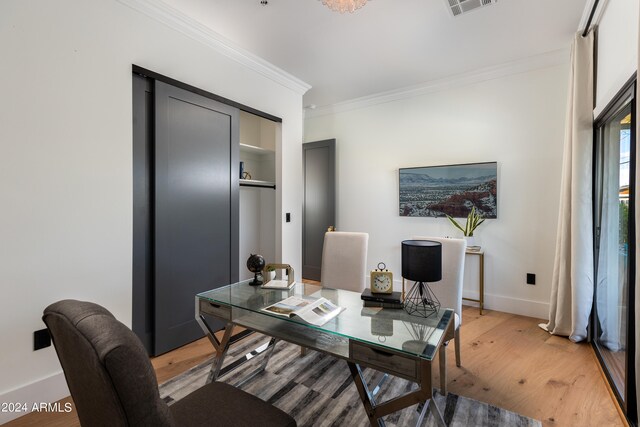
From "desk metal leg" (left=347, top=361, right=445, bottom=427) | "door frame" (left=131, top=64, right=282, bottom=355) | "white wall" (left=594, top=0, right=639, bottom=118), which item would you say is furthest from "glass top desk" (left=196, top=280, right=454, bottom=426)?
"white wall" (left=594, top=0, right=639, bottom=118)

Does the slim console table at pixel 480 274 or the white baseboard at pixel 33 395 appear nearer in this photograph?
the white baseboard at pixel 33 395

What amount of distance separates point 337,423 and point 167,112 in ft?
8.28

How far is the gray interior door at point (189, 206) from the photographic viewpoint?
2.49m

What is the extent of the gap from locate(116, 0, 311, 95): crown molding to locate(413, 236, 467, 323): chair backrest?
261cm

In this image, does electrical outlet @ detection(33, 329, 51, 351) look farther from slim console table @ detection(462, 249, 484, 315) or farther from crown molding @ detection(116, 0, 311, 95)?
slim console table @ detection(462, 249, 484, 315)

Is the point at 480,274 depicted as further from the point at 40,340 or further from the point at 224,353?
the point at 40,340

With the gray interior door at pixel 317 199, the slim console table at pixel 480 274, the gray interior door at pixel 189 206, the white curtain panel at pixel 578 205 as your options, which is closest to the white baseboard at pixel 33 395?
the gray interior door at pixel 189 206

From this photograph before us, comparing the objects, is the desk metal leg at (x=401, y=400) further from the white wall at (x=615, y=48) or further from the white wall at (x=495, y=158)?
the white wall at (x=495, y=158)

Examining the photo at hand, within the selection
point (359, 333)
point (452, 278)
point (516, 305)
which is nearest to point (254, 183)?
point (452, 278)

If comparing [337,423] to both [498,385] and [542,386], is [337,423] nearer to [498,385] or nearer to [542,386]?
[498,385]

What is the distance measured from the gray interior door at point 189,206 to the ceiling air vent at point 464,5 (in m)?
2.08

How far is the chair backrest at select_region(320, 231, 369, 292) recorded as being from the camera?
2.54 metres

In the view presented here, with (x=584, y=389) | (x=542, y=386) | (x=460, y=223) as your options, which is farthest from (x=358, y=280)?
(x=460, y=223)

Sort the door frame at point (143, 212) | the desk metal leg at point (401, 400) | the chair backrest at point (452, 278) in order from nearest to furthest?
the desk metal leg at point (401, 400) < the chair backrest at point (452, 278) < the door frame at point (143, 212)
